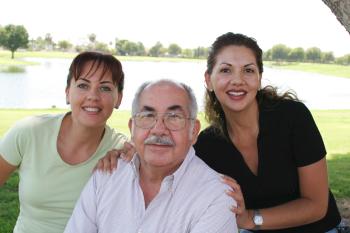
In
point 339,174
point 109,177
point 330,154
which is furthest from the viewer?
point 330,154

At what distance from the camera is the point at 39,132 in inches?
126

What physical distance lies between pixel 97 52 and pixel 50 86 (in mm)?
25983

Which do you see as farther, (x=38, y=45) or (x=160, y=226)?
(x=38, y=45)

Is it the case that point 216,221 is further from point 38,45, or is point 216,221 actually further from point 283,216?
point 38,45

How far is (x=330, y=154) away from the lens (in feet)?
31.7

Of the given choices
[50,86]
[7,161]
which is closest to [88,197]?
[7,161]

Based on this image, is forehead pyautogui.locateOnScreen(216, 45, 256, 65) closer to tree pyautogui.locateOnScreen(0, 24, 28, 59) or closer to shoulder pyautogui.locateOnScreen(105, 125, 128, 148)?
shoulder pyautogui.locateOnScreen(105, 125, 128, 148)

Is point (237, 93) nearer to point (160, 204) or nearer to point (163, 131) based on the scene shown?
point (163, 131)

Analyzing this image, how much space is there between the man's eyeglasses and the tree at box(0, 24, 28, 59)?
7957 centimetres

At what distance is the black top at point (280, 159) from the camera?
3203 mm

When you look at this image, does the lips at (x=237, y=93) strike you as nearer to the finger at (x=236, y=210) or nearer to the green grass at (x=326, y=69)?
the finger at (x=236, y=210)

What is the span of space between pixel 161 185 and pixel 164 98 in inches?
18.6

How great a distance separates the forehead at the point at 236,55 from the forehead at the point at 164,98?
0.74 meters

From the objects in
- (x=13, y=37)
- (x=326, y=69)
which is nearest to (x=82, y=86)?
(x=326, y=69)
